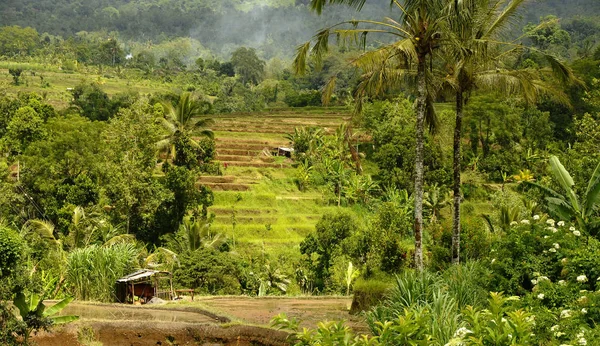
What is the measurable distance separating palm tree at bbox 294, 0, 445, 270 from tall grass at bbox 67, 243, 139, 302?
747 cm

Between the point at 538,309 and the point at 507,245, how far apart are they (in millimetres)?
2187

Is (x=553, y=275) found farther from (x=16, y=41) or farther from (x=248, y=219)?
(x=16, y=41)

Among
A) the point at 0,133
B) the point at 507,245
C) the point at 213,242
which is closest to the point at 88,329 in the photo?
the point at 507,245

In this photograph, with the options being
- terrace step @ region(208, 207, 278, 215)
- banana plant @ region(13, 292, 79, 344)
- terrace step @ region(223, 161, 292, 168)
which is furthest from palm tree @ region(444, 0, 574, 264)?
terrace step @ region(223, 161, 292, 168)

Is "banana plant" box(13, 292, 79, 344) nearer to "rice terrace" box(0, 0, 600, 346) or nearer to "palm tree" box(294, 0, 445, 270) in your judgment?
"rice terrace" box(0, 0, 600, 346)

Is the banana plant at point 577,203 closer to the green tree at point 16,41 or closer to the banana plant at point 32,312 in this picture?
the banana plant at point 32,312

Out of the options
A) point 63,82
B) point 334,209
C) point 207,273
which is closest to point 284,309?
point 207,273

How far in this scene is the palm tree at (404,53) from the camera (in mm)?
13023

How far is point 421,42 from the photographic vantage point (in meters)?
13.4

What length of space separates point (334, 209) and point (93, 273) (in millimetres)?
23958

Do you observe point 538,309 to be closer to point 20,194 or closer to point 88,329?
point 88,329

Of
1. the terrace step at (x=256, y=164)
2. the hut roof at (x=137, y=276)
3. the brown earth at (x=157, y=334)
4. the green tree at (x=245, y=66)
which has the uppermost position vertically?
the green tree at (x=245, y=66)

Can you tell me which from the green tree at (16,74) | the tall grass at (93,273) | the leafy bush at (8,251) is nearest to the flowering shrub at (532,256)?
the leafy bush at (8,251)

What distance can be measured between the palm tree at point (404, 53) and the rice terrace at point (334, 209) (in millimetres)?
43
